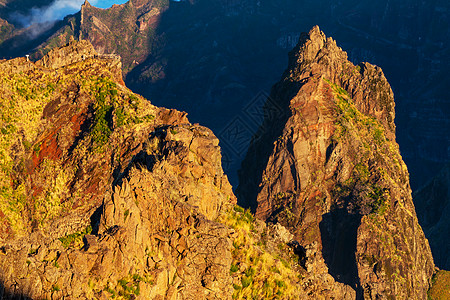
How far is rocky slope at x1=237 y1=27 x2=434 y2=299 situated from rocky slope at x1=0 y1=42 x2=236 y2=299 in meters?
77.7

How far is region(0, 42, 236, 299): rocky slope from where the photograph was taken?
42.5m

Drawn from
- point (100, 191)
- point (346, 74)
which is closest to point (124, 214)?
point (100, 191)

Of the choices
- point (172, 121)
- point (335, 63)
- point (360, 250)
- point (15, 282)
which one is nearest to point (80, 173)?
point (172, 121)

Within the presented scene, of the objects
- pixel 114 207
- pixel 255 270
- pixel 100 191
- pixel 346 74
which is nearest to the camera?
pixel 114 207

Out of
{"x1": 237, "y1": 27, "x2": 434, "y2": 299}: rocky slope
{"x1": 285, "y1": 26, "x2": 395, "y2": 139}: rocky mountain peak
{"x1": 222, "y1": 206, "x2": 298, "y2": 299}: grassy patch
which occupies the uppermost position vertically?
{"x1": 285, "y1": 26, "x2": 395, "y2": 139}: rocky mountain peak

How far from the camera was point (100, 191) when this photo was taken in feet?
224

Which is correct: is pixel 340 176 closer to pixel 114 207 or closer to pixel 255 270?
pixel 255 270

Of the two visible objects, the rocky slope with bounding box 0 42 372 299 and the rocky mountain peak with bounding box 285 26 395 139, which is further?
the rocky mountain peak with bounding box 285 26 395 139

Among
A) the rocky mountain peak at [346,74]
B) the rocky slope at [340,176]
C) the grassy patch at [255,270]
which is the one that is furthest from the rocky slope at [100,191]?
the rocky mountain peak at [346,74]

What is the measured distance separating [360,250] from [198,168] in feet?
317

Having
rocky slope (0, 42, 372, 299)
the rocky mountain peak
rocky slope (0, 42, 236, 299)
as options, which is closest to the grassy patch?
rocky slope (0, 42, 372, 299)

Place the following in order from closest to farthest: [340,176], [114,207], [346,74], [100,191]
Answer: [114,207] < [100,191] < [340,176] < [346,74]

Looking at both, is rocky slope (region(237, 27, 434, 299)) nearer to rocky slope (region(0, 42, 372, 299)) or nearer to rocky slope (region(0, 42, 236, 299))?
rocky slope (region(0, 42, 372, 299))

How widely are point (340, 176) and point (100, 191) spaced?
101m
